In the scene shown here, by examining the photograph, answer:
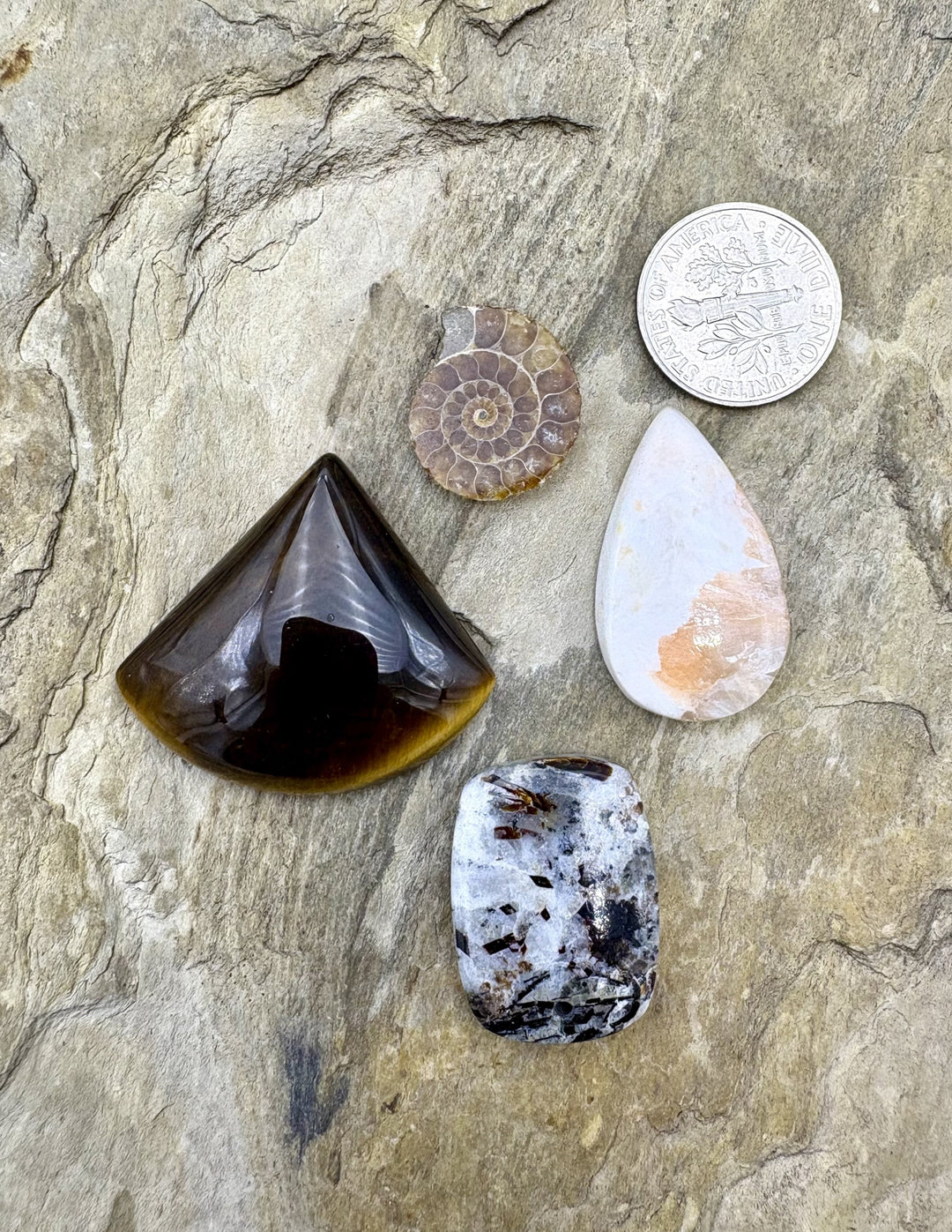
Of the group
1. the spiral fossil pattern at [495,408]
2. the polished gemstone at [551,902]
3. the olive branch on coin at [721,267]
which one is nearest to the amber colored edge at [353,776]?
the polished gemstone at [551,902]

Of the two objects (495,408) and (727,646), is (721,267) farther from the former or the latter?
(727,646)

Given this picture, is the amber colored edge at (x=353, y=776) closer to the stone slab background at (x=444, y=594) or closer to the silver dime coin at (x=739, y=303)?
the stone slab background at (x=444, y=594)

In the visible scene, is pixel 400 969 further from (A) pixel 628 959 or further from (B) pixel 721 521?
(B) pixel 721 521

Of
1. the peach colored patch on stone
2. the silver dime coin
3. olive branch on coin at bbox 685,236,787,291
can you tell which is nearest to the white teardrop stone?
the peach colored patch on stone

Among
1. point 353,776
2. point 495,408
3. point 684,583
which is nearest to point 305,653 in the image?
point 353,776

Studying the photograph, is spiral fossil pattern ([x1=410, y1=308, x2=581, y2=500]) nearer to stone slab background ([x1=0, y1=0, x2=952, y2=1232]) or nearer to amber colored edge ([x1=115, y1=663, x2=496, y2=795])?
stone slab background ([x1=0, y1=0, x2=952, y2=1232])
